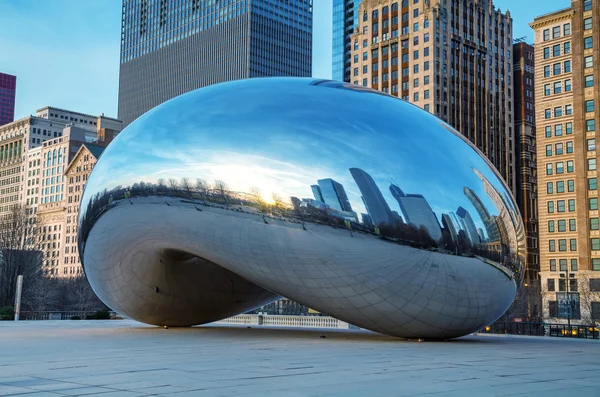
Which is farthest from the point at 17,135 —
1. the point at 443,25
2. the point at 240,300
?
the point at 240,300

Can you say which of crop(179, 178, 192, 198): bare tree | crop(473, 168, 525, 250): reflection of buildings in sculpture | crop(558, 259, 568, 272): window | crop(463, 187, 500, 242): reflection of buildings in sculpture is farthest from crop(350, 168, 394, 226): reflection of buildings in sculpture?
crop(558, 259, 568, 272): window

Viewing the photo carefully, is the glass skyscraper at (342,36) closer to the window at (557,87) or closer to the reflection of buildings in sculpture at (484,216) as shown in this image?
the window at (557,87)

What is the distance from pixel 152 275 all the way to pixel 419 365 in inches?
365

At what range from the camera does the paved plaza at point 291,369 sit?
8.05 m

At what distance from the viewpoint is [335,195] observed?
13891 millimetres

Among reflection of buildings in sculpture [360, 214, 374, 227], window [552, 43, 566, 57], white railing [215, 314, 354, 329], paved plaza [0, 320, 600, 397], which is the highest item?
window [552, 43, 566, 57]

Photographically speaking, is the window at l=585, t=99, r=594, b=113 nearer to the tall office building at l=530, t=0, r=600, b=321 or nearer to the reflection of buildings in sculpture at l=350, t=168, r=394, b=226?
the tall office building at l=530, t=0, r=600, b=321

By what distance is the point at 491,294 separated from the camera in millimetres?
15148

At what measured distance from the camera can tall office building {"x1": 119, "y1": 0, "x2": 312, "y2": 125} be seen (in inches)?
6875

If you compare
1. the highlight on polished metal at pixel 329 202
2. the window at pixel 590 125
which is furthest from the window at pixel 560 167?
the highlight on polished metal at pixel 329 202

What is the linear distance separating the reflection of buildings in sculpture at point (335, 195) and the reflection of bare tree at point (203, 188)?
238cm

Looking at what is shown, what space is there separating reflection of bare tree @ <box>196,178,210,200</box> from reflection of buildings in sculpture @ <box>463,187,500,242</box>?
5007 mm

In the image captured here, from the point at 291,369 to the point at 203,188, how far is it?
18.7ft

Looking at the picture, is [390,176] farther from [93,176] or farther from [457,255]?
[93,176]
